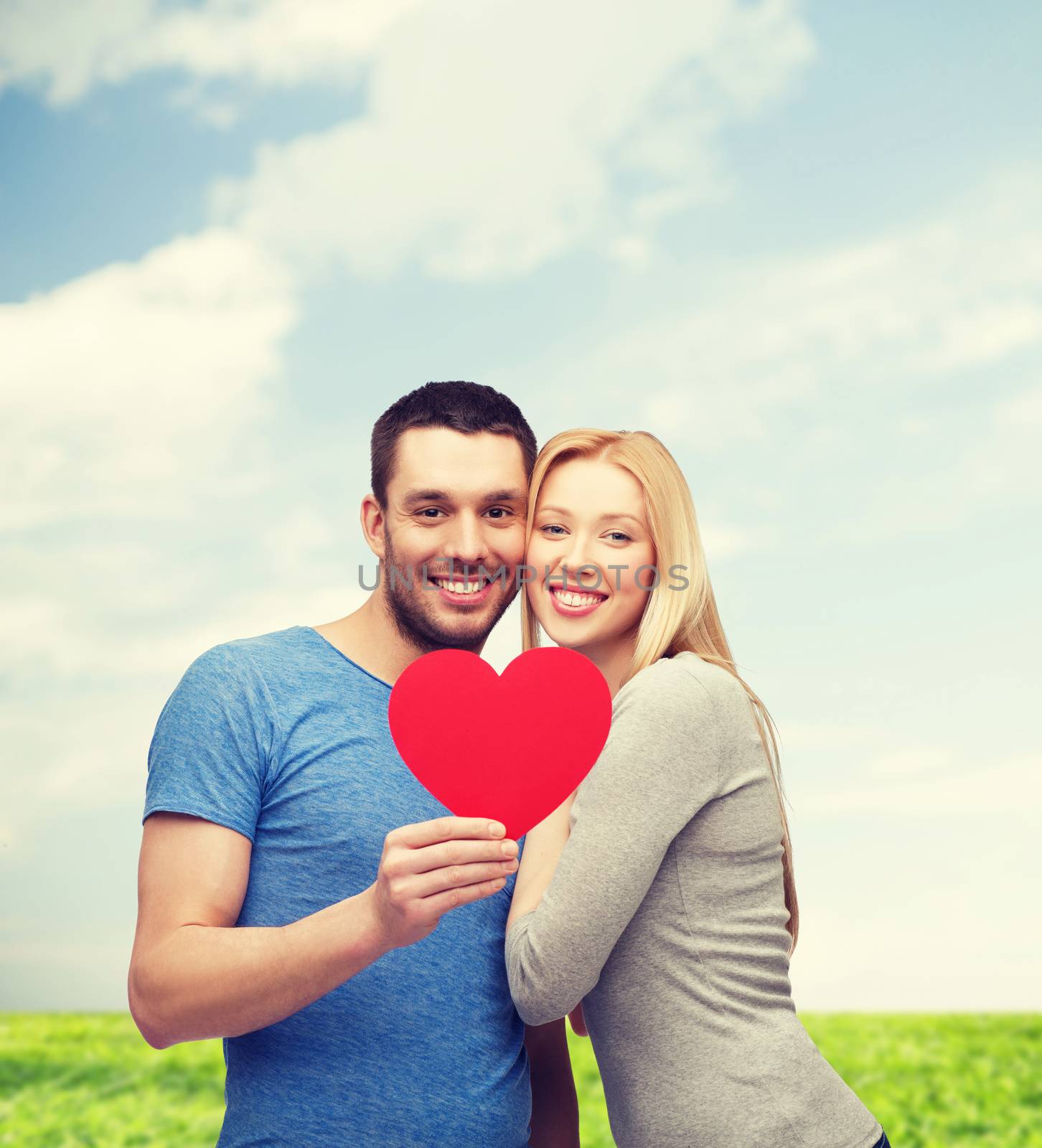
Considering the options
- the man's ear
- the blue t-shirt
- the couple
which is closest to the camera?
the couple

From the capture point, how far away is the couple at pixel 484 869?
2.16 meters

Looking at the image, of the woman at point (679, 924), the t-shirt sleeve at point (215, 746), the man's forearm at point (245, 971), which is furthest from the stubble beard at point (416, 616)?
the man's forearm at point (245, 971)

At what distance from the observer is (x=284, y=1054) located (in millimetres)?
2496

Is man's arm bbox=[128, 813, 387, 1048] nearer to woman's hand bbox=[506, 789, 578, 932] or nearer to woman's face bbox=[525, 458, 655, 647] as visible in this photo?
woman's hand bbox=[506, 789, 578, 932]

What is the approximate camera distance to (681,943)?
7.41 ft

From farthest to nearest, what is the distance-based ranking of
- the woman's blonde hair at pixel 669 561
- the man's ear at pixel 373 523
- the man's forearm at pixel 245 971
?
the man's ear at pixel 373 523 < the woman's blonde hair at pixel 669 561 < the man's forearm at pixel 245 971

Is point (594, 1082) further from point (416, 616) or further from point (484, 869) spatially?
point (484, 869)

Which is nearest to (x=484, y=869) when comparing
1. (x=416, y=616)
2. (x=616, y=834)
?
(x=616, y=834)

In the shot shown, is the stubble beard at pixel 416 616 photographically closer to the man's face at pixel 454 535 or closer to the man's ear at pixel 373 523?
the man's face at pixel 454 535

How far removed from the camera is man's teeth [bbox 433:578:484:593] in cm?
287

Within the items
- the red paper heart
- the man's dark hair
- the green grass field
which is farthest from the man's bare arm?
the green grass field

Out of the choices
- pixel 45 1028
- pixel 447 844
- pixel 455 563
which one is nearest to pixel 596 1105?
pixel 45 1028

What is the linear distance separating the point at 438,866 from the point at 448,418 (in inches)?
55.3

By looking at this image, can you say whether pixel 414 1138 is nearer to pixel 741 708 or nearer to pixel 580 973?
pixel 580 973
